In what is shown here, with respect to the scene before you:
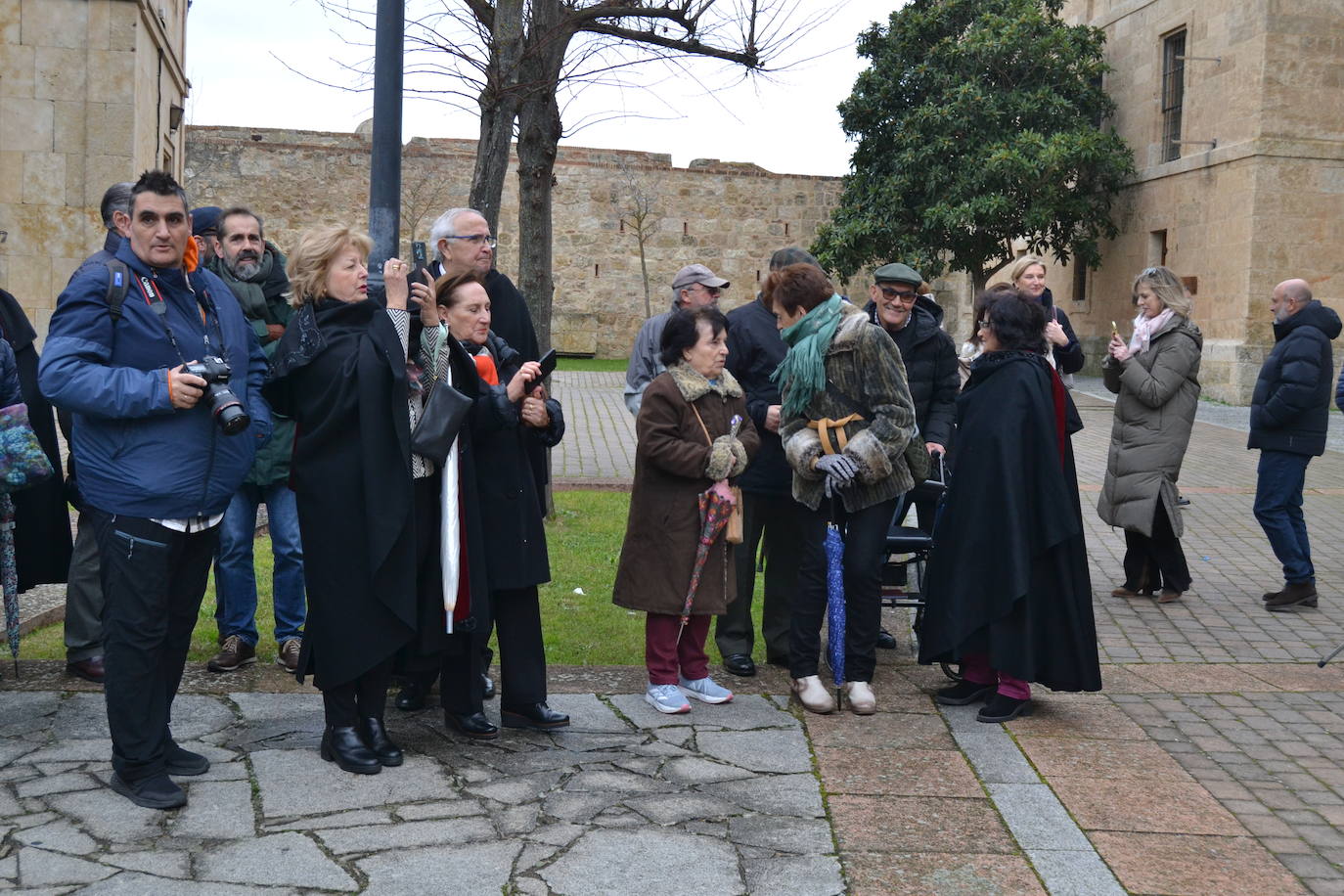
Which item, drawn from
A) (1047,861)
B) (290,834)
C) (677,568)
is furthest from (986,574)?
(290,834)

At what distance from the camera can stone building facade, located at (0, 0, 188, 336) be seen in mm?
14359

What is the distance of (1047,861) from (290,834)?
2218mm

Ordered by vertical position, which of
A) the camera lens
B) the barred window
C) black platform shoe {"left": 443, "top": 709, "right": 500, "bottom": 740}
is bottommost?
black platform shoe {"left": 443, "top": 709, "right": 500, "bottom": 740}

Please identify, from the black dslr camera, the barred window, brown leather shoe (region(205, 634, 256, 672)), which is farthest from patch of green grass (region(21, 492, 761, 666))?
the barred window

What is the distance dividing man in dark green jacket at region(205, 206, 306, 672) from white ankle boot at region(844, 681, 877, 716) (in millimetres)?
2382

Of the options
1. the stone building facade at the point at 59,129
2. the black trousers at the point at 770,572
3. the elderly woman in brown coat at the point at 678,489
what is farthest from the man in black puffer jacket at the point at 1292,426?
the stone building facade at the point at 59,129

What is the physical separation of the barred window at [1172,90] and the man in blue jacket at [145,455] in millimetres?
25172

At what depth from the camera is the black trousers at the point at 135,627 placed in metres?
4.09

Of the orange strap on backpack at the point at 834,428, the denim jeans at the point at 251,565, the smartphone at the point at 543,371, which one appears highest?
the smartphone at the point at 543,371

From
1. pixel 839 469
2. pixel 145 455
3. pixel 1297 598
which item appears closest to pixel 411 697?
pixel 145 455

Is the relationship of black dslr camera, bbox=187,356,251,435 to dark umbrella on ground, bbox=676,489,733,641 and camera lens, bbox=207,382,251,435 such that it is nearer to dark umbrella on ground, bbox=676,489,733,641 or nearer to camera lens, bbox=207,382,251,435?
camera lens, bbox=207,382,251,435

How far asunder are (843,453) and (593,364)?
24.0 metres

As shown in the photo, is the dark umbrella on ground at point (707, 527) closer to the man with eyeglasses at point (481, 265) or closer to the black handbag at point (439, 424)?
the man with eyeglasses at point (481, 265)

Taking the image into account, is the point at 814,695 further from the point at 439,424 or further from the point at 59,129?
the point at 59,129
